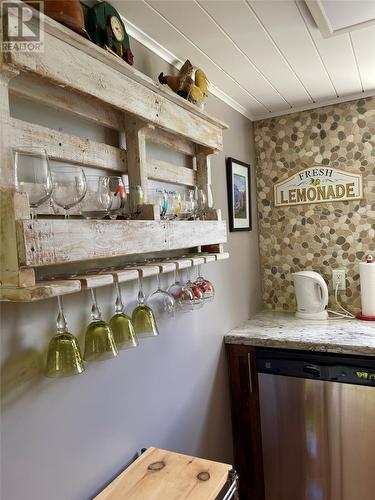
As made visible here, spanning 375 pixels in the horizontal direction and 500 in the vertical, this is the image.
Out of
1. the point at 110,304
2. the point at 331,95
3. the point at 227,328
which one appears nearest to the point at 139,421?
the point at 110,304

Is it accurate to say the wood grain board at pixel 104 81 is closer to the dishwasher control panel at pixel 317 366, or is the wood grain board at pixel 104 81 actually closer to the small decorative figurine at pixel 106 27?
the small decorative figurine at pixel 106 27

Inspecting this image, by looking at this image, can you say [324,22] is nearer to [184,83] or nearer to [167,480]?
[184,83]

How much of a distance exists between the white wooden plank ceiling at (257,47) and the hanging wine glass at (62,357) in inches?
41.2

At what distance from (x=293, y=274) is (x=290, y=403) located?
2.63ft

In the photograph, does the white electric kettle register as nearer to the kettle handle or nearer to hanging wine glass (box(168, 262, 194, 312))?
the kettle handle

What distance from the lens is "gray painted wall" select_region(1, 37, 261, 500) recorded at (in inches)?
35.6

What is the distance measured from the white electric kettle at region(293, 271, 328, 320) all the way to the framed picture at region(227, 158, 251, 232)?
0.47 meters

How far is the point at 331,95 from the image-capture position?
2.20m

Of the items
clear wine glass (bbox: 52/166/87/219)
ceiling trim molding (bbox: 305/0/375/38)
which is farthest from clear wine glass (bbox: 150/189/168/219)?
ceiling trim molding (bbox: 305/0/375/38)

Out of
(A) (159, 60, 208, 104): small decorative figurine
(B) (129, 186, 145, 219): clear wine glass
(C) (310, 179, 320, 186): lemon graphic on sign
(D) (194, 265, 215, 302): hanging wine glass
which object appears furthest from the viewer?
(C) (310, 179, 320, 186): lemon graphic on sign

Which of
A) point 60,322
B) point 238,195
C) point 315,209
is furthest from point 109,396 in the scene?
point 315,209

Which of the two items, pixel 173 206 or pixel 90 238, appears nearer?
pixel 90 238

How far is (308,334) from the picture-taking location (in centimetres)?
194

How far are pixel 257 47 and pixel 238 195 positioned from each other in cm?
88
